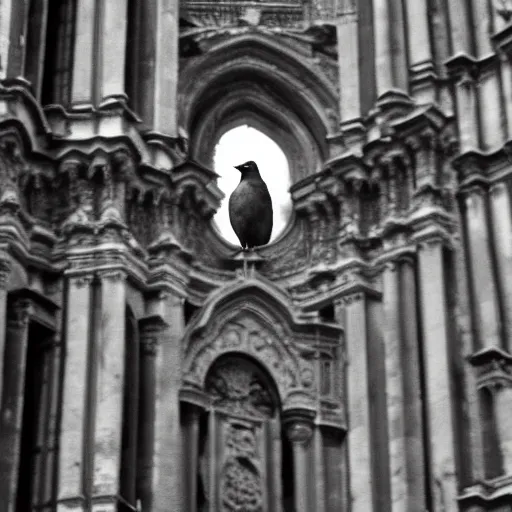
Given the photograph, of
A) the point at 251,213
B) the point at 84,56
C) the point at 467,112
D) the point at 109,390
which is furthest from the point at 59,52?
the point at 467,112

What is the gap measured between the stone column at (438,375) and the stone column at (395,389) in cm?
30

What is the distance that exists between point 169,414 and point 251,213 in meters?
2.91

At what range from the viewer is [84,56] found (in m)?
21.4

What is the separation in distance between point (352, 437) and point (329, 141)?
12.4 feet

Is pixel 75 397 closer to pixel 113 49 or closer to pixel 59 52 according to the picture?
pixel 113 49

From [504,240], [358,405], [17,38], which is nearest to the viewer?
[358,405]

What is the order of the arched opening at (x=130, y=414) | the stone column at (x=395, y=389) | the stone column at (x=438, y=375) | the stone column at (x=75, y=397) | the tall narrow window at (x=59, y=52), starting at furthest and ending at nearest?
the tall narrow window at (x=59, y=52) → the stone column at (x=395, y=389) → the arched opening at (x=130, y=414) → the stone column at (x=438, y=375) → the stone column at (x=75, y=397)

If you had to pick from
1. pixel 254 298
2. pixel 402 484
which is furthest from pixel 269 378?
pixel 402 484

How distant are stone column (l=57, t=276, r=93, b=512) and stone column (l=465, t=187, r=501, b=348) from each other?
Result: 4.08m

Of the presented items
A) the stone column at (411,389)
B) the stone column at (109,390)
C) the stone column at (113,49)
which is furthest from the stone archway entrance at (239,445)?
the stone column at (113,49)

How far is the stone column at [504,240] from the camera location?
20073 millimetres

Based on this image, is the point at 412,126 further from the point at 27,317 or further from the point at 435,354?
the point at 27,317

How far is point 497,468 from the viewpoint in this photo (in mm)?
19281

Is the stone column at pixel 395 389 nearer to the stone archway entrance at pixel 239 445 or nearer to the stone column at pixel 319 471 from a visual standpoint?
the stone column at pixel 319 471
